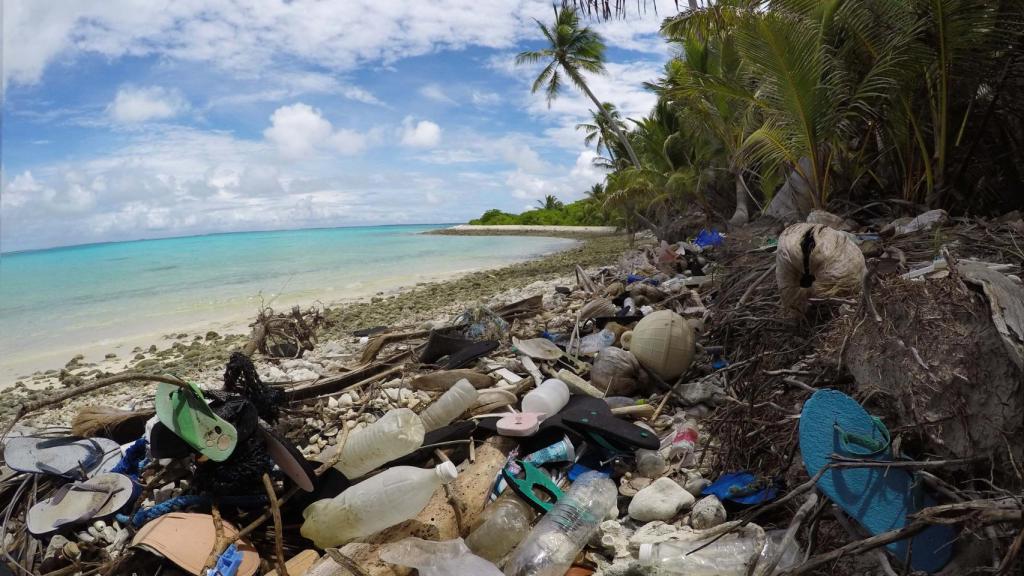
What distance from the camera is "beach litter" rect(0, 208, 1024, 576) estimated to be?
1.70 m

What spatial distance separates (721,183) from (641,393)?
16.9m

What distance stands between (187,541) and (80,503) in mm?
740

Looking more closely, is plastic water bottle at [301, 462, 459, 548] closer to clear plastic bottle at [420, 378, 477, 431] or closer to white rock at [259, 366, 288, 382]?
clear plastic bottle at [420, 378, 477, 431]

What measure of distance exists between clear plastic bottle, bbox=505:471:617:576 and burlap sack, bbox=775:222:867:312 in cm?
150

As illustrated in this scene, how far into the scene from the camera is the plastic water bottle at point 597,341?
4.39 meters

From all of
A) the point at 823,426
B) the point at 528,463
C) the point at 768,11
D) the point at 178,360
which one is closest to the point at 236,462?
the point at 528,463

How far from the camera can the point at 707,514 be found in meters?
2.20

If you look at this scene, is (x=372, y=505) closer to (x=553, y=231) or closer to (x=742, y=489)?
(x=742, y=489)

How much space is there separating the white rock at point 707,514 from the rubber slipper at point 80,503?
2.48m

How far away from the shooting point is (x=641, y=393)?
3732mm

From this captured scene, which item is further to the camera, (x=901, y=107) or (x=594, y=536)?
(x=901, y=107)

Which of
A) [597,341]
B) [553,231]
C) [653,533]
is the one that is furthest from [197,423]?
[553,231]

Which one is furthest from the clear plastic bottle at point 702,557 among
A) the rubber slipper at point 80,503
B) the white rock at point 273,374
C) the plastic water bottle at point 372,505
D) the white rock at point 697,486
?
the white rock at point 273,374

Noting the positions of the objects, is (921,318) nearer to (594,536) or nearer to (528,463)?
(594,536)
